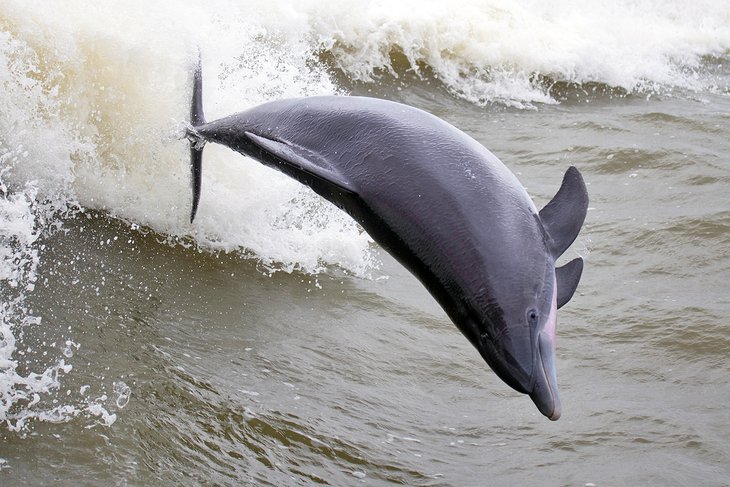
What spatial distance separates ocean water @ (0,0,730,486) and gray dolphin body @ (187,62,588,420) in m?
1.41

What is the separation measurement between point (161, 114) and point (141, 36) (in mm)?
730

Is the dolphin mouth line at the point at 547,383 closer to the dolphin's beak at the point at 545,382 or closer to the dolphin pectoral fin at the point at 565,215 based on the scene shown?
the dolphin's beak at the point at 545,382

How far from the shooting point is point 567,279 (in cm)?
263

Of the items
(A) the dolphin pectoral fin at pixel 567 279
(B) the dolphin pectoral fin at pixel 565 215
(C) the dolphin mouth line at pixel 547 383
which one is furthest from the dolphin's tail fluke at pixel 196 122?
(C) the dolphin mouth line at pixel 547 383

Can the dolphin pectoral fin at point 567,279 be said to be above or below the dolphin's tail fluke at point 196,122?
above

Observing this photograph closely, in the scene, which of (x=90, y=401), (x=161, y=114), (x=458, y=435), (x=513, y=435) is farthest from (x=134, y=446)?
(x=161, y=114)

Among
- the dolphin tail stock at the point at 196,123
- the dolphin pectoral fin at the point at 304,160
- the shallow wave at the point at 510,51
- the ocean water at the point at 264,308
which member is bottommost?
the shallow wave at the point at 510,51

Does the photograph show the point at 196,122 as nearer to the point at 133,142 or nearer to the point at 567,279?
the point at 133,142

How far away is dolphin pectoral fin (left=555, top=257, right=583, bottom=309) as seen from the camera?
8.54 feet

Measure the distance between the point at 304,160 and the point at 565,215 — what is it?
938mm

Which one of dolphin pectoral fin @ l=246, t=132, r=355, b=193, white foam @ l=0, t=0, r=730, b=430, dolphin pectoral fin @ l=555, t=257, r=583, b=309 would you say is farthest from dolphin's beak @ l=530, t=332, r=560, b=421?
white foam @ l=0, t=0, r=730, b=430

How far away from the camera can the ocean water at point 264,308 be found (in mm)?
3777

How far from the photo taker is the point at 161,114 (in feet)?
20.4

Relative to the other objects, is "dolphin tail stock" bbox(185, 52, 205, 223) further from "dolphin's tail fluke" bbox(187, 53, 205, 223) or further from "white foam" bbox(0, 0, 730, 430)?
"white foam" bbox(0, 0, 730, 430)
